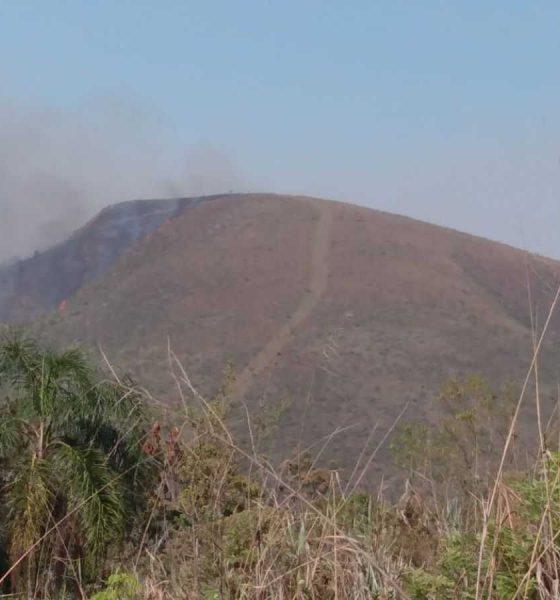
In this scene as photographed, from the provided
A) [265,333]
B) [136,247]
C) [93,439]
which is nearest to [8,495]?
[93,439]

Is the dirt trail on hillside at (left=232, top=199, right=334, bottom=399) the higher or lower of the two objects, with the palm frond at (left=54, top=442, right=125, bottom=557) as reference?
lower

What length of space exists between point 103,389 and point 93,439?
0.66m

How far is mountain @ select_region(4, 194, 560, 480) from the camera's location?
42156 mm

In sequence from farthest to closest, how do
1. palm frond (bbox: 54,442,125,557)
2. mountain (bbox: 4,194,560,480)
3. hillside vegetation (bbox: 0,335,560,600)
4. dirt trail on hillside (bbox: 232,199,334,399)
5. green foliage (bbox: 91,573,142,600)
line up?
dirt trail on hillside (bbox: 232,199,334,399) → mountain (bbox: 4,194,560,480) → palm frond (bbox: 54,442,125,557) → green foliage (bbox: 91,573,142,600) → hillside vegetation (bbox: 0,335,560,600)

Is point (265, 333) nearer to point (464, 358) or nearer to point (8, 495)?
point (464, 358)

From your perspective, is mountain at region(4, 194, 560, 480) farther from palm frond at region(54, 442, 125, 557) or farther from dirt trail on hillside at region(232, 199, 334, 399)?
palm frond at region(54, 442, 125, 557)

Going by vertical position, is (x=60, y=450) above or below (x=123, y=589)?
below

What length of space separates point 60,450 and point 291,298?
4745 centimetres

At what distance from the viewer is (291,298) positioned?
59.5m

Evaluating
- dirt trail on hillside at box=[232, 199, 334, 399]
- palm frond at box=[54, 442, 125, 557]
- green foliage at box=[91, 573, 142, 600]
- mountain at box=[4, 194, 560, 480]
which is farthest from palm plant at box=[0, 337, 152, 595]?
dirt trail on hillside at box=[232, 199, 334, 399]

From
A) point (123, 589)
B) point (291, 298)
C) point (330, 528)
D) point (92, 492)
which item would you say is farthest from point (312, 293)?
point (330, 528)

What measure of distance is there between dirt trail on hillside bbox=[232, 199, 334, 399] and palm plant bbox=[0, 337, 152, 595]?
22138mm

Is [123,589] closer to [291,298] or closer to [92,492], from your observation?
[92,492]

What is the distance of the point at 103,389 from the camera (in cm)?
1247
